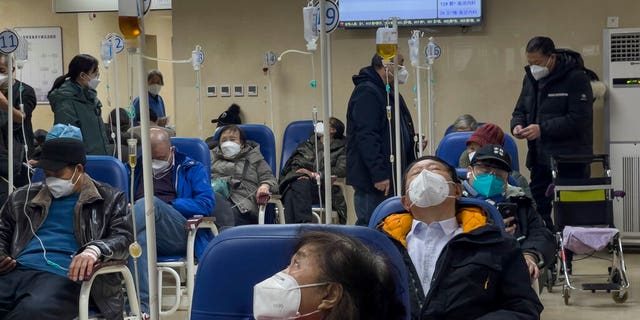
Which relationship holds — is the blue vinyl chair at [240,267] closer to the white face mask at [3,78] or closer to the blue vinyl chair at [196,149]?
the blue vinyl chair at [196,149]

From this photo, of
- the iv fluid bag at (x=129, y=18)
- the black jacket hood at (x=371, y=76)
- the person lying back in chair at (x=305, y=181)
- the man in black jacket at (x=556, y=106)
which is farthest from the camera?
the person lying back in chair at (x=305, y=181)

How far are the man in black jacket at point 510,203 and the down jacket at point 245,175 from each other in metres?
2.46

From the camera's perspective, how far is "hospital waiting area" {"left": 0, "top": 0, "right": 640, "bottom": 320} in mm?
2326

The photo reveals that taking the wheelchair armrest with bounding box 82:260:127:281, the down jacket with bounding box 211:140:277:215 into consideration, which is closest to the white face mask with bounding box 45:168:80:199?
the wheelchair armrest with bounding box 82:260:127:281

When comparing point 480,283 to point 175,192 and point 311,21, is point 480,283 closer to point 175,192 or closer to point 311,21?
point 311,21

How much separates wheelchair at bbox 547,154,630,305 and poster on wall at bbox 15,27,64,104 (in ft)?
20.8

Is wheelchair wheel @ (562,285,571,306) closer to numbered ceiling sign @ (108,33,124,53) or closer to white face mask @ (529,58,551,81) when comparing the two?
white face mask @ (529,58,551,81)

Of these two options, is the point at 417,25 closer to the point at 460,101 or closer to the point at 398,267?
the point at 460,101

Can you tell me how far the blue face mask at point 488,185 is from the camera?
3918 millimetres

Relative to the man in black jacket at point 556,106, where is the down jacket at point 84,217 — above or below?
below

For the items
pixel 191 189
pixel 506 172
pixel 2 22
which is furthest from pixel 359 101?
pixel 2 22

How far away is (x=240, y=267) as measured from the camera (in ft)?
7.60

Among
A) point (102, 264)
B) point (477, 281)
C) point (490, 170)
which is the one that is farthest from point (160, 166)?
point (477, 281)

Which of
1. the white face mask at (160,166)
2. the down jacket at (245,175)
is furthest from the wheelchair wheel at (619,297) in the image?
the white face mask at (160,166)
